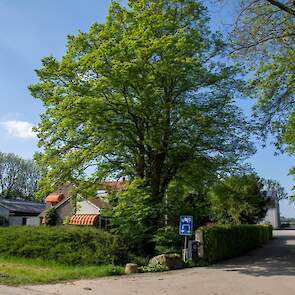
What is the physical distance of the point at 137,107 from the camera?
69.7 ft

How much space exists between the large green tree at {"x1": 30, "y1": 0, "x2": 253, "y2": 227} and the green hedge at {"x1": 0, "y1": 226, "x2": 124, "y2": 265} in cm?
246

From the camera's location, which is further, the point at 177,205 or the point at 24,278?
the point at 177,205

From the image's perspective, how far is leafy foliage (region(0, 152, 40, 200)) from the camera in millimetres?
89438

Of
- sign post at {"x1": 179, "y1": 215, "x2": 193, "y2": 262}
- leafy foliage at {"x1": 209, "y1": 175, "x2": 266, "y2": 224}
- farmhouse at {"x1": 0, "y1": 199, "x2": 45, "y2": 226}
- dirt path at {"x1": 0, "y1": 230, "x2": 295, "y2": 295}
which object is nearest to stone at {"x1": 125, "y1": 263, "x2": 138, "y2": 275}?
dirt path at {"x1": 0, "y1": 230, "x2": 295, "y2": 295}

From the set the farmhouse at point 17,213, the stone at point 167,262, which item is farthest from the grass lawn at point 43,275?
the farmhouse at point 17,213

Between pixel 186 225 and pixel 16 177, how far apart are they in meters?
77.8

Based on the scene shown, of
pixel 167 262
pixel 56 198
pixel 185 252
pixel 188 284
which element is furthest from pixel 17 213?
pixel 188 284

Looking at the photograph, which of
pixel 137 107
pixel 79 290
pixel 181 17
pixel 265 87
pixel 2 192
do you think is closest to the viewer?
pixel 79 290

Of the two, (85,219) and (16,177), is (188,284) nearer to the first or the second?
(85,219)

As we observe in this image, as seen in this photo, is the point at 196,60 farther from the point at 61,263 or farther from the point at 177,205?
the point at 61,263

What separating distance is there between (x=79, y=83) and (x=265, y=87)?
8.95m

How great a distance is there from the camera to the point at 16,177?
91.9 meters

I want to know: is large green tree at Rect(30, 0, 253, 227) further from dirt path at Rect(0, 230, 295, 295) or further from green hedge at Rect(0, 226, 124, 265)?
dirt path at Rect(0, 230, 295, 295)

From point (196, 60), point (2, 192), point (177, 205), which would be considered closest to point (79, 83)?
point (196, 60)
